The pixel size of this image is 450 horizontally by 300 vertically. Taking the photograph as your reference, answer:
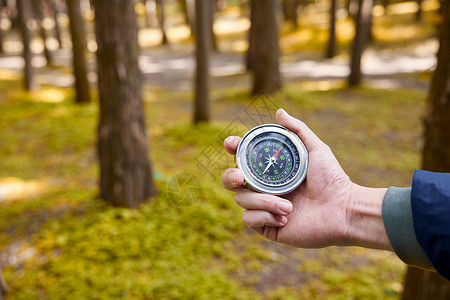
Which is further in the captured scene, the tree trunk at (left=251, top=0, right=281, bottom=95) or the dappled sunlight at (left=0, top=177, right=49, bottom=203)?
the tree trunk at (left=251, top=0, right=281, bottom=95)

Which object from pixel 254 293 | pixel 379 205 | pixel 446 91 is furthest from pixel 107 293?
pixel 446 91

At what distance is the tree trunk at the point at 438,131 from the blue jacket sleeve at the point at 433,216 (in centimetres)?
166

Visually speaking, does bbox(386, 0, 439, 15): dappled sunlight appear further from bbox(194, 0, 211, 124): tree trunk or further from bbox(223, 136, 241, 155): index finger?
bbox(223, 136, 241, 155): index finger

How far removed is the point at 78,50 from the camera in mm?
12117

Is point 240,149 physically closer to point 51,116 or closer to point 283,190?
point 283,190

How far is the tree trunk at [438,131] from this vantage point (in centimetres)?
303

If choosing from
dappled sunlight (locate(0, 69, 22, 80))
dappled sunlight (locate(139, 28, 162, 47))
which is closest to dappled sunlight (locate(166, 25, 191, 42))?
dappled sunlight (locate(139, 28, 162, 47))

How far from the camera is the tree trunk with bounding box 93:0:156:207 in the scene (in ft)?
18.2

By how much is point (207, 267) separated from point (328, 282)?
1814 mm

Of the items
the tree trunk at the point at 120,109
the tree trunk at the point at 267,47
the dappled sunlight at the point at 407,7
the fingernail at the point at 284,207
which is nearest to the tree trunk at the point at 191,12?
the tree trunk at the point at 267,47

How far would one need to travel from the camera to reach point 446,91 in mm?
3035

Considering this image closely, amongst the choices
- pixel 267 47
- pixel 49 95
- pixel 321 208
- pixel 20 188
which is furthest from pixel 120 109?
pixel 49 95

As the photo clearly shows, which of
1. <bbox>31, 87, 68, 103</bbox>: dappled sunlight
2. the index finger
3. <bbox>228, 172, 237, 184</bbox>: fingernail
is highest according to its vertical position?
the index finger

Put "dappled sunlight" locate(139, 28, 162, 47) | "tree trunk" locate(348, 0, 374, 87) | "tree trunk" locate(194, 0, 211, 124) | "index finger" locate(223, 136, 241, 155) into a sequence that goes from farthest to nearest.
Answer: "dappled sunlight" locate(139, 28, 162, 47) < "tree trunk" locate(348, 0, 374, 87) < "tree trunk" locate(194, 0, 211, 124) < "index finger" locate(223, 136, 241, 155)
